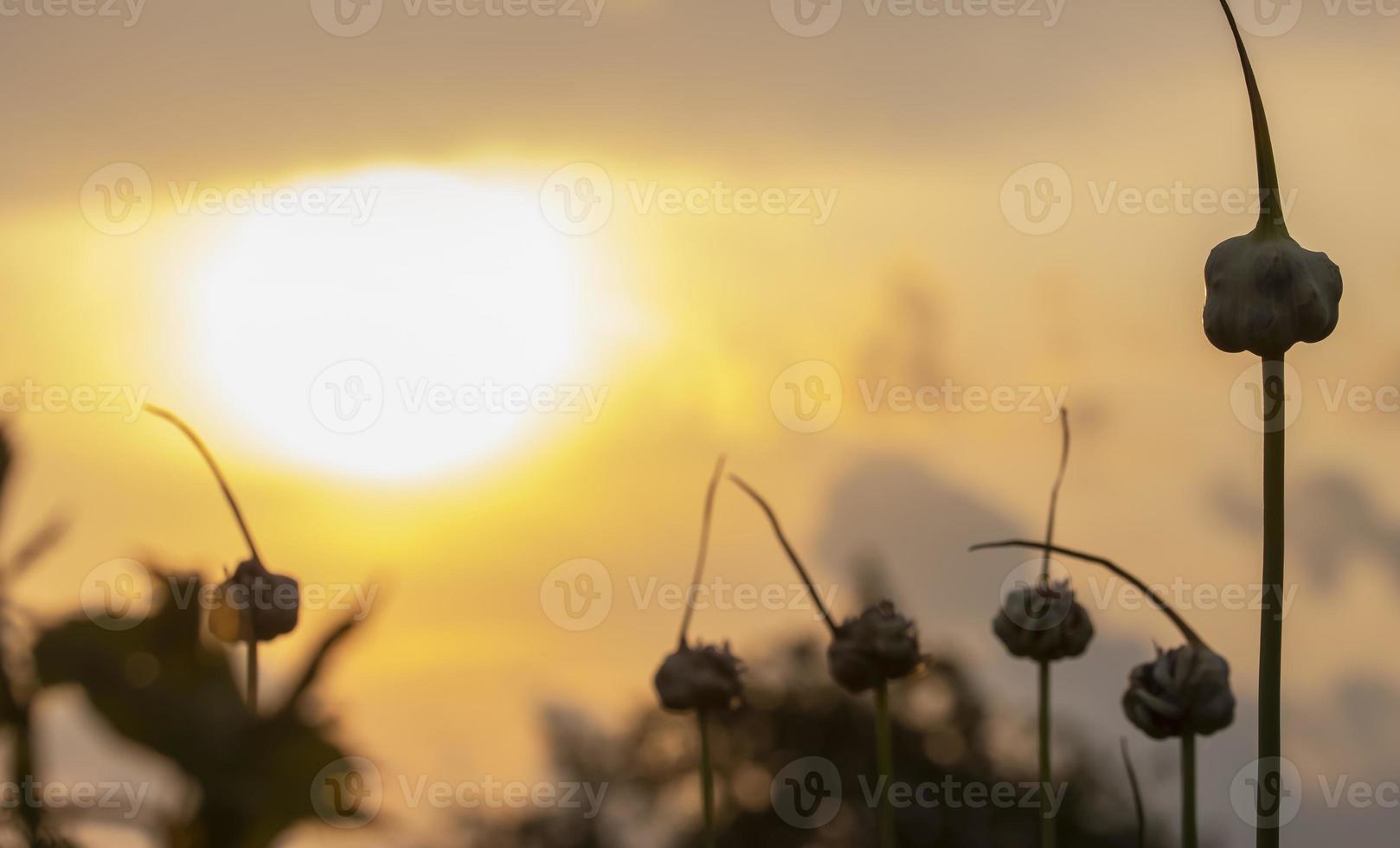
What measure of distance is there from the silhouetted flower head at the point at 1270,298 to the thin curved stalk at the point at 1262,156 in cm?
2

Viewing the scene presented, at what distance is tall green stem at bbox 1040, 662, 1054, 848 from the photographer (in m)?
3.04

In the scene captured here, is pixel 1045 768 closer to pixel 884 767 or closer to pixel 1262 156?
pixel 884 767

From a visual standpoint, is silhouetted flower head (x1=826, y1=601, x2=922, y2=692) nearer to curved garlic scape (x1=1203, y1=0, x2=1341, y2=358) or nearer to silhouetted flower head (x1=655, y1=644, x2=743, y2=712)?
silhouetted flower head (x1=655, y1=644, x2=743, y2=712)

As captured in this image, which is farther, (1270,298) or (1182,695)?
(1182,695)

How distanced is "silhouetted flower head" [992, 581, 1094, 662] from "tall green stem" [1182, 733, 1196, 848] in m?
1.03

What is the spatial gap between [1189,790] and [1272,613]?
0.51 meters

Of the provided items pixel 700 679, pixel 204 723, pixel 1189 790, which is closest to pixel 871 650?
pixel 700 679

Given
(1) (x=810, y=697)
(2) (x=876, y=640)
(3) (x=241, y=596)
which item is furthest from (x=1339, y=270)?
(1) (x=810, y=697)

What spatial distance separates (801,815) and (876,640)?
3074 centimetres

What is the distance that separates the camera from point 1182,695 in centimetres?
251

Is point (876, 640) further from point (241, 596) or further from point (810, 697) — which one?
point (810, 697)

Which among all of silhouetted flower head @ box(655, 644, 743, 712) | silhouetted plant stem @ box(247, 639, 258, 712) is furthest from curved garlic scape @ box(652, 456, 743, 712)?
silhouetted plant stem @ box(247, 639, 258, 712)

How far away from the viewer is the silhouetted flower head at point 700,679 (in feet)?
11.3

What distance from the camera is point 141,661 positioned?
444mm
